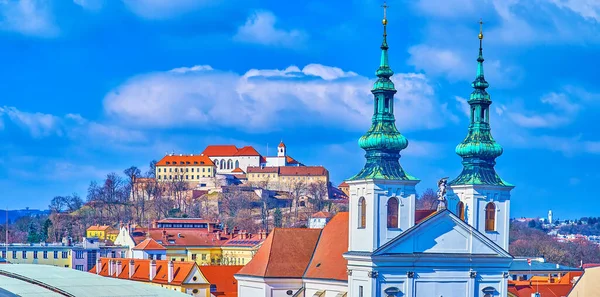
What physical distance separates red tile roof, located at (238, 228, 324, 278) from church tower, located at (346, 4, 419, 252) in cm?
632

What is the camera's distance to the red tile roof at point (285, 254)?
59656 mm

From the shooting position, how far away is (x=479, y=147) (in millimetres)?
56406

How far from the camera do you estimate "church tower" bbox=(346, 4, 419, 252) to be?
52.6 meters

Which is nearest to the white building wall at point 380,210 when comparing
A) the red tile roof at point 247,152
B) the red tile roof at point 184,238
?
the red tile roof at point 184,238

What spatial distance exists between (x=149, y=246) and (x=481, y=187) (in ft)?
184

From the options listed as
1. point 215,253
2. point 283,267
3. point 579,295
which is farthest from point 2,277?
point 215,253

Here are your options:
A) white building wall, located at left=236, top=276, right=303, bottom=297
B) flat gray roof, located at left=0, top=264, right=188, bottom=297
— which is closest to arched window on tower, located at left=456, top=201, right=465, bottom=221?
white building wall, located at left=236, top=276, right=303, bottom=297

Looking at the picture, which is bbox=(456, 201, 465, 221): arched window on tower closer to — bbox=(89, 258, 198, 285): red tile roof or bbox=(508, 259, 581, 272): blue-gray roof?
bbox=(89, 258, 198, 285): red tile roof

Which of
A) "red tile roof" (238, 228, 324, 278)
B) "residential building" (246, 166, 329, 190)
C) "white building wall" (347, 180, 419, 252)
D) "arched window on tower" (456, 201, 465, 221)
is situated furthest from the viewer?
"residential building" (246, 166, 329, 190)

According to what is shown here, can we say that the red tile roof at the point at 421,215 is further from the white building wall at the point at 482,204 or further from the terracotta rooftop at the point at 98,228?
the terracotta rooftop at the point at 98,228

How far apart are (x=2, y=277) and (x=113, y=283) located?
4.95m

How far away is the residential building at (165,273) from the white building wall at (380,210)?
17.3 m

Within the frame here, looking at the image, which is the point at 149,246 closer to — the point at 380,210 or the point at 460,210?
the point at 460,210

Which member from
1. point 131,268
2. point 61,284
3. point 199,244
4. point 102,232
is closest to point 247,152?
point 102,232
